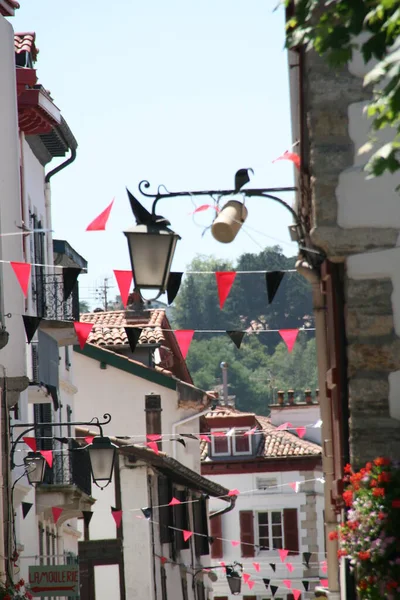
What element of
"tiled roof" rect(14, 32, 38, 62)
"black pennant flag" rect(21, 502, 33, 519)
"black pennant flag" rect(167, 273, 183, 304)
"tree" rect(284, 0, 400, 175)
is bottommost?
"black pennant flag" rect(21, 502, 33, 519)

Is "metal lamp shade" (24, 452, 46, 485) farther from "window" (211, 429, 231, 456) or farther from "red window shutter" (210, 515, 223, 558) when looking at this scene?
"window" (211, 429, 231, 456)

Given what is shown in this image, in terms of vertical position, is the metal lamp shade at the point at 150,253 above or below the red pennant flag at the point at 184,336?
above

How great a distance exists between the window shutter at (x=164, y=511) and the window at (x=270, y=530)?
575 inches

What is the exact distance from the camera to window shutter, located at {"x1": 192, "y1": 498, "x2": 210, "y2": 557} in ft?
133

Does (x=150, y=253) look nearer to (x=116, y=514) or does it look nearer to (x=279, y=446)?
(x=116, y=514)

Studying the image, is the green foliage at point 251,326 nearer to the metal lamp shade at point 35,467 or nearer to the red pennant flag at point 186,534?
the red pennant flag at point 186,534

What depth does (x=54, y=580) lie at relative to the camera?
22281 mm

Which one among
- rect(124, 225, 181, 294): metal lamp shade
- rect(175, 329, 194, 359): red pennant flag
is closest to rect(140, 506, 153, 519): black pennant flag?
rect(175, 329, 194, 359): red pennant flag

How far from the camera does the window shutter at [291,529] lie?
50031 millimetres

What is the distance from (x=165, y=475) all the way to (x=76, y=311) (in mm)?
9558

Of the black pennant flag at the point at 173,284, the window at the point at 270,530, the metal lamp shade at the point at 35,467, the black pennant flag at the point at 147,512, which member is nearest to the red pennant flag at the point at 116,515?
the black pennant flag at the point at 147,512

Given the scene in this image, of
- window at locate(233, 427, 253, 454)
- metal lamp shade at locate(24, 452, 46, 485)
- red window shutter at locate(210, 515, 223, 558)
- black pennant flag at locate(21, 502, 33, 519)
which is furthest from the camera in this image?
window at locate(233, 427, 253, 454)

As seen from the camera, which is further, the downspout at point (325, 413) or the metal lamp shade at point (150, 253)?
A: the downspout at point (325, 413)

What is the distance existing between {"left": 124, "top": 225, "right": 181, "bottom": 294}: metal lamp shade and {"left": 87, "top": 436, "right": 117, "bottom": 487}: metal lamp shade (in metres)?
10.9
